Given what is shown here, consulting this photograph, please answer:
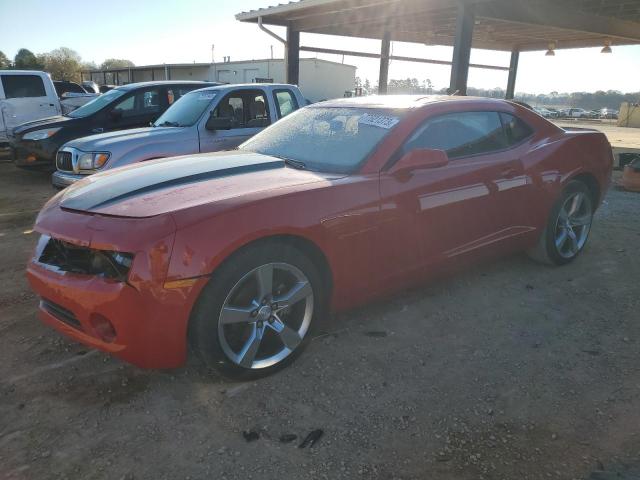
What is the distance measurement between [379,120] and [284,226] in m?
1.26

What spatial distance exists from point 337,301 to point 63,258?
1552 mm

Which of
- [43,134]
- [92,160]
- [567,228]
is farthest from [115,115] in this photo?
[567,228]

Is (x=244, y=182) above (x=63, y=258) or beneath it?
above

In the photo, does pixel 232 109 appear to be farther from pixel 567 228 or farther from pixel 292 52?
pixel 292 52

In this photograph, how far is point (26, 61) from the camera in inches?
2189

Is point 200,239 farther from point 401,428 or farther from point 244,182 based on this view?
point 401,428

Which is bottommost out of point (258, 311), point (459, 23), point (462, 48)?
point (258, 311)

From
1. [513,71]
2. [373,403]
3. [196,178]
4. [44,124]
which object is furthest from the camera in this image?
[513,71]

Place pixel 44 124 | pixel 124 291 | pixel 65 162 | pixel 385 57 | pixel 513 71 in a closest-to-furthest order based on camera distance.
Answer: pixel 124 291, pixel 65 162, pixel 44 124, pixel 385 57, pixel 513 71

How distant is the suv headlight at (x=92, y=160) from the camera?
604 cm

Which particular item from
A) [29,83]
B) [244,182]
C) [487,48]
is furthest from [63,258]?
[487,48]

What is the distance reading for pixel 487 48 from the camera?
1925cm

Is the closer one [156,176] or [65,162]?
[156,176]

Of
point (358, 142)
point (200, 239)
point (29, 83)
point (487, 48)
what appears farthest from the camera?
point (487, 48)
